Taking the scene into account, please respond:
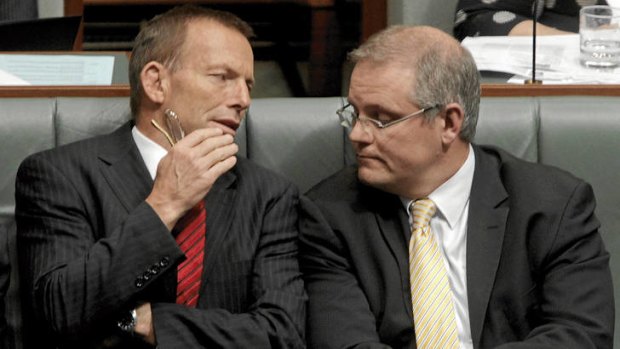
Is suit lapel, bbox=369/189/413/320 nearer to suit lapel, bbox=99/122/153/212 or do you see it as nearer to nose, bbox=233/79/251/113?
nose, bbox=233/79/251/113

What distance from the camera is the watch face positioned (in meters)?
1.92

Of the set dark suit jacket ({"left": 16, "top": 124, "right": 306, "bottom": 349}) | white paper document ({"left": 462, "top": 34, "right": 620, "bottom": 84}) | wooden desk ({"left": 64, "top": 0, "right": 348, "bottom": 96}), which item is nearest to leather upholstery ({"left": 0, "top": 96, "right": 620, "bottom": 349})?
dark suit jacket ({"left": 16, "top": 124, "right": 306, "bottom": 349})

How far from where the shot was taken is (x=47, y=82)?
2.46 metres

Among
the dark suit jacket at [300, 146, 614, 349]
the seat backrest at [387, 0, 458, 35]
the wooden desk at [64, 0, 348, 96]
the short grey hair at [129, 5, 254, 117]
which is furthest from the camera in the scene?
the wooden desk at [64, 0, 348, 96]

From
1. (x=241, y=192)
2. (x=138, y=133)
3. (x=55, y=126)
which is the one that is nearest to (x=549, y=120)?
(x=241, y=192)

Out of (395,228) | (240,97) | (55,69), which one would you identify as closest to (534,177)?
(395,228)

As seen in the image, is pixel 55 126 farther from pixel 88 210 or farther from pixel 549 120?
pixel 549 120

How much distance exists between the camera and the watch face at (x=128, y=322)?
1.92 metres

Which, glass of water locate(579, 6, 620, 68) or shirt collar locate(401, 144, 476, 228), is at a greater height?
glass of water locate(579, 6, 620, 68)

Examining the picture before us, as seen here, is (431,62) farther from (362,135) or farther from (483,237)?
(483,237)

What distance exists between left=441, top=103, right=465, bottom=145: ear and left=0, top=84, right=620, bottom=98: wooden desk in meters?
0.27

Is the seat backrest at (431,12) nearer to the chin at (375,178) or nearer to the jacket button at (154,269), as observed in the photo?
the chin at (375,178)

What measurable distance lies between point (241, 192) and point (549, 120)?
60cm

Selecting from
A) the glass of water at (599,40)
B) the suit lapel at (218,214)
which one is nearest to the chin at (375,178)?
the suit lapel at (218,214)
